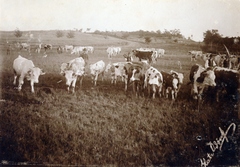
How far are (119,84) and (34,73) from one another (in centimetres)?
122

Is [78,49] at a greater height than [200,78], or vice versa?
[78,49]

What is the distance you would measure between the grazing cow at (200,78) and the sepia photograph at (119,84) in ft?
0.05

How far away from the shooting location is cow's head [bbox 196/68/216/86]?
3.48 metres

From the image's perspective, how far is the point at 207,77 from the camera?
3492mm

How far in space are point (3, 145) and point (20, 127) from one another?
0.33 metres

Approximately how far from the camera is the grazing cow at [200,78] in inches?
136

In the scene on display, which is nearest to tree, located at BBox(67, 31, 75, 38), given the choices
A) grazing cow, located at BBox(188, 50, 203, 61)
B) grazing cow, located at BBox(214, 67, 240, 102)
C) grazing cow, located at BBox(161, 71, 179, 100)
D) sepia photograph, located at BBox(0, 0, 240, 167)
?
sepia photograph, located at BBox(0, 0, 240, 167)

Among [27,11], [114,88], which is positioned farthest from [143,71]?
[27,11]

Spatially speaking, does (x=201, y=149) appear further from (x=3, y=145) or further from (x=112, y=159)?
(x=3, y=145)

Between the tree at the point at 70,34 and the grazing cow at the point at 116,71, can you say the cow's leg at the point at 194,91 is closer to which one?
the grazing cow at the point at 116,71
